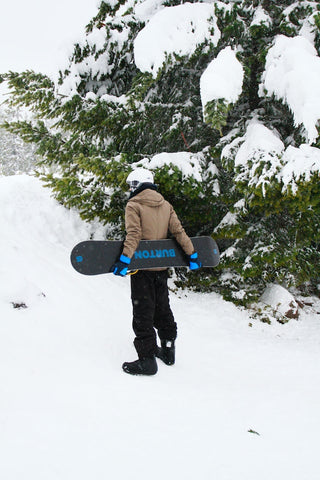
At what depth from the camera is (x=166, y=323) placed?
3.92m

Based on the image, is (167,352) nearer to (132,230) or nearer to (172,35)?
(132,230)

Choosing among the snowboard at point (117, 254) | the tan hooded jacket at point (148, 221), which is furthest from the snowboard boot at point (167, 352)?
the tan hooded jacket at point (148, 221)

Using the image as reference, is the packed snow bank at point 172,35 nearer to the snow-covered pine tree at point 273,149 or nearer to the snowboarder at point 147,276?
the snow-covered pine tree at point 273,149

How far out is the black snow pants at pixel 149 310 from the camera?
11.6ft

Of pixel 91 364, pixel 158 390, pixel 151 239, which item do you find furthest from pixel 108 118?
pixel 158 390

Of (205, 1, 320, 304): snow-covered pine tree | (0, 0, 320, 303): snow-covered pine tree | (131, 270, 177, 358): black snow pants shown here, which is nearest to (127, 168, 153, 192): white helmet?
(131, 270, 177, 358): black snow pants

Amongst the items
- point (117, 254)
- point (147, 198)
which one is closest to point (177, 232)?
point (147, 198)

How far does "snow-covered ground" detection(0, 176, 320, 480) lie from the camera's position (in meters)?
2.12

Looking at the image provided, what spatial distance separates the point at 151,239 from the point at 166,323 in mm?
1042

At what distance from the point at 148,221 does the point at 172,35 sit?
3.25 metres

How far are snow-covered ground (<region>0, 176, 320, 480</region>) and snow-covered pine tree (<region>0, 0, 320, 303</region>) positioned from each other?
1.50m

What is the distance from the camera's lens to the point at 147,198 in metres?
3.60

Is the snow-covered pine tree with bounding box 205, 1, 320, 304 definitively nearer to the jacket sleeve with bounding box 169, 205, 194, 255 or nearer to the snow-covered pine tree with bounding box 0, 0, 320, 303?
the snow-covered pine tree with bounding box 0, 0, 320, 303

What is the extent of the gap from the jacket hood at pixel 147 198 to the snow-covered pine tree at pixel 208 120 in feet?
5.10
